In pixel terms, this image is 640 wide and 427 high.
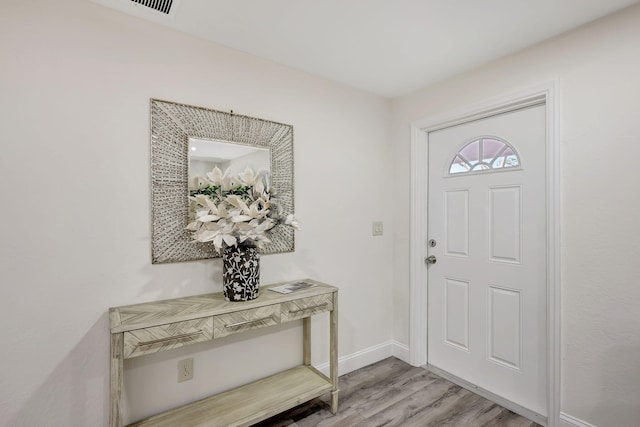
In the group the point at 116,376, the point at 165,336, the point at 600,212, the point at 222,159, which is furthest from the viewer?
the point at 222,159

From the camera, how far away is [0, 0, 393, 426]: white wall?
1.39 metres

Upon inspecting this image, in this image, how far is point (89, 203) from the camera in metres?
1.54

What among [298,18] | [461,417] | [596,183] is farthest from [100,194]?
[596,183]

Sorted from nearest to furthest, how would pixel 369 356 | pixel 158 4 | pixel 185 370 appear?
pixel 158 4 → pixel 185 370 → pixel 369 356

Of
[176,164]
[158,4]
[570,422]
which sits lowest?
[570,422]

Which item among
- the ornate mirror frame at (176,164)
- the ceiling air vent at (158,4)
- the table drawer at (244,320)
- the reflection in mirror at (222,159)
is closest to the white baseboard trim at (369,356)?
the table drawer at (244,320)

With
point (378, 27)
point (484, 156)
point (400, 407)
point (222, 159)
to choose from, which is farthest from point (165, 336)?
point (484, 156)

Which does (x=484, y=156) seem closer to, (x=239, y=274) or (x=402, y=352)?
(x=402, y=352)

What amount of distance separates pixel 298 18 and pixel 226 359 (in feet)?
6.55

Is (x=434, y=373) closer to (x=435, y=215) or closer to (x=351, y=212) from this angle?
(x=435, y=215)

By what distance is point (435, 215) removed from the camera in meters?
2.54

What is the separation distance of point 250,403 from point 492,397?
163 cm

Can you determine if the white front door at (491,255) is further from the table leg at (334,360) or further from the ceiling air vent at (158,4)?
the ceiling air vent at (158,4)

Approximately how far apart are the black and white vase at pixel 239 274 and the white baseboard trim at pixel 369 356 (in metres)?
1.02
